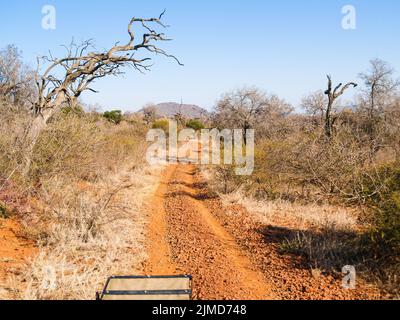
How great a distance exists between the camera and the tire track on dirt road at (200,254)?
4805 mm

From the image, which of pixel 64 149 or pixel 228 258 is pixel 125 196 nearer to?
pixel 64 149

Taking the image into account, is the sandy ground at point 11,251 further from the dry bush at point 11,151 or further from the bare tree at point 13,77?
the bare tree at point 13,77

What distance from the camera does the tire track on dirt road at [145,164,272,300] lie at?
4805 millimetres

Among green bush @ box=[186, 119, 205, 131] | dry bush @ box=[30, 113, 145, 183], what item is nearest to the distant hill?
green bush @ box=[186, 119, 205, 131]

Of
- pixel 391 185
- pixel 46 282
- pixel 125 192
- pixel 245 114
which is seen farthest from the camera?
pixel 245 114

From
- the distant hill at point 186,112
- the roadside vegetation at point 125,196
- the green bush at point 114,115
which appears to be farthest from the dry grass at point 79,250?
the distant hill at point 186,112

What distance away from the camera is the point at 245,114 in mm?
30766

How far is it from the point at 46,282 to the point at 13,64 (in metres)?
28.0

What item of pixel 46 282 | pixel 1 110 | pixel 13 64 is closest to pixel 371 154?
pixel 46 282

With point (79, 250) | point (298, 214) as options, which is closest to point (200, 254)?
point (79, 250)

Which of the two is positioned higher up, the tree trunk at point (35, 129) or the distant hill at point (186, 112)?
the distant hill at point (186, 112)

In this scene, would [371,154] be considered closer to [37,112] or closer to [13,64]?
[37,112]

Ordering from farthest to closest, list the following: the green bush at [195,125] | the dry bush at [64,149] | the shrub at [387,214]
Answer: the green bush at [195,125]
the dry bush at [64,149]
the shrub at [387,214]

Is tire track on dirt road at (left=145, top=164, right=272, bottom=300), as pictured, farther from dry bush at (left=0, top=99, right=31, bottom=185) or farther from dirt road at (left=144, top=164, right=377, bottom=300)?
dry bush at (left=0, top=99, right=31, bottom=185)
